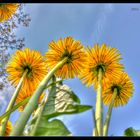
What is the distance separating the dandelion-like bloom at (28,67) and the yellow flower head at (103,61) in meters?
0.14

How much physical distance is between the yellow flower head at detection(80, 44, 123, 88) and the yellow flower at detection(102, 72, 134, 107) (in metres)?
0.03

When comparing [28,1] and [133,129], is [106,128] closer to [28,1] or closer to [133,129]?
[133,129]

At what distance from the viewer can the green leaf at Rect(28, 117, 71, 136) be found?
410 millimetres

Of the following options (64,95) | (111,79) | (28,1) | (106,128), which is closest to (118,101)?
(111,79)

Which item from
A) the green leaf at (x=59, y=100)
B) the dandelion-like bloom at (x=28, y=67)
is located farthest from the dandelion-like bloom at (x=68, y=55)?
the green leaf at (x=59, y=100)

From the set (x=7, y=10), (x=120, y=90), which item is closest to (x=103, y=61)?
(x=120, y=90)

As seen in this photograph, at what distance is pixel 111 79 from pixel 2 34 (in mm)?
2872

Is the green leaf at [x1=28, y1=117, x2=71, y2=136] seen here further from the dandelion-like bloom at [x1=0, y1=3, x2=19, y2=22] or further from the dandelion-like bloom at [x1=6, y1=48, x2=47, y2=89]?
the dandelion-like bloom at [x1=0, y1=3, x2=19, y2=22]

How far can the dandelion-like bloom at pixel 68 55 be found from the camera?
2.88 ft

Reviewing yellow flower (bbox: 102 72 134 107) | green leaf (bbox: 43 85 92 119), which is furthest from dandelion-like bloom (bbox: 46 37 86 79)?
green leaf (bbox: 43 85 92 119)

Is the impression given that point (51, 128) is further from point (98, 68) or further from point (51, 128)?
point (98, 68)

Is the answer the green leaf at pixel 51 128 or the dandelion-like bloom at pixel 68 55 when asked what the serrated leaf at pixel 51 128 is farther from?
the dandelion-like bloom at pixel 68 55

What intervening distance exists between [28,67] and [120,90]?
1.16 feet

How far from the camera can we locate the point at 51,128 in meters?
0.43
